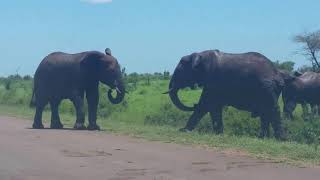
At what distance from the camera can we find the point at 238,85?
1930cm

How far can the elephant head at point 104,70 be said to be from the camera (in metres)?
21.0

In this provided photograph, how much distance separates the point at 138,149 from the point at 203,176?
4.06 metres

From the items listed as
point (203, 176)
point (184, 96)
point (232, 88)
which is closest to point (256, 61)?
point (232, 88)

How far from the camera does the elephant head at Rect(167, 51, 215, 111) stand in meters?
20.0

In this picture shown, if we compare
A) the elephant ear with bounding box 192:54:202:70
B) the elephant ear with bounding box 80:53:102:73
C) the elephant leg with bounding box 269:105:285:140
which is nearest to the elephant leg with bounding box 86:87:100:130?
the elephant ear with bounding box 80:53:102:73

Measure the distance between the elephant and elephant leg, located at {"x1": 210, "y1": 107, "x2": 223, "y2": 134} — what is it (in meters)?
3.05

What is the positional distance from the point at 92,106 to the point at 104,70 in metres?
1.24

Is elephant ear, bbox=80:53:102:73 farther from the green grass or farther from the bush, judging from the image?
the bush

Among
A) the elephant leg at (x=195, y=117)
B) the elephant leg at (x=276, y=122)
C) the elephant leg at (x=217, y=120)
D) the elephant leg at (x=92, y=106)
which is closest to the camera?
the elephant leg at (x=276, y=122)

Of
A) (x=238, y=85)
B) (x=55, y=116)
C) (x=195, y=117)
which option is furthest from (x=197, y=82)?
(x=55, y=116)

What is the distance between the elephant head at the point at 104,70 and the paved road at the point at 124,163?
3969 mm

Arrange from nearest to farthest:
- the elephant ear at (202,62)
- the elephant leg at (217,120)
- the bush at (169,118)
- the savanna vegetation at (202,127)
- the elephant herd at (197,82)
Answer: the savanna vegetation at (202,127) < the elephant herd at (197,82) < the elephant leg at (217,120) < the elephant ear at (202,62) < the bush at (169,118)

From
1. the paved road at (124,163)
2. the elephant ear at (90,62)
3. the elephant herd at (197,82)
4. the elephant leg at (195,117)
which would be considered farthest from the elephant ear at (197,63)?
the paved road at (124,163)

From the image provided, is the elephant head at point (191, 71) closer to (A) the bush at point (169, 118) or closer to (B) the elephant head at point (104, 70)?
(B) the elephant head at point (104, 70)
